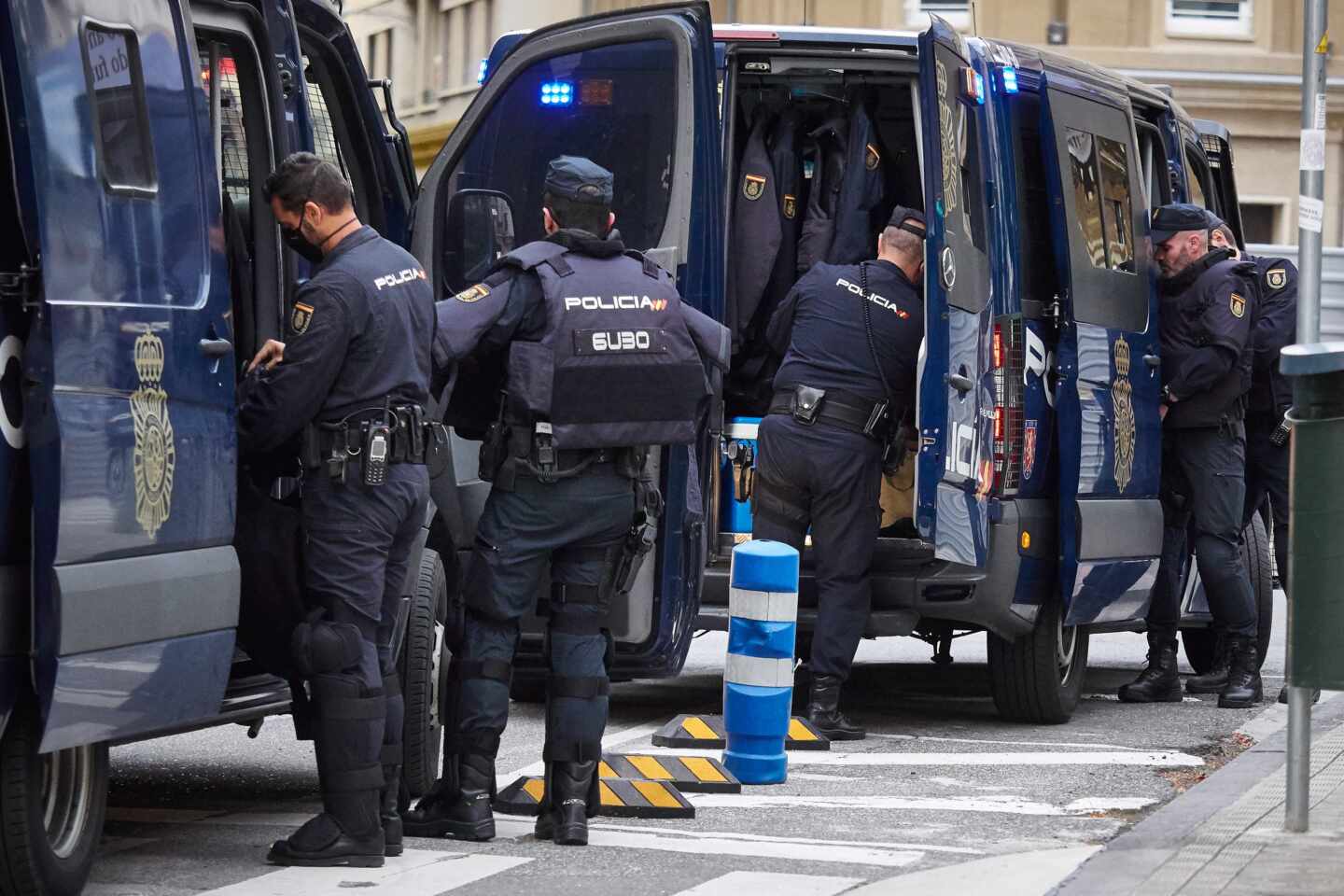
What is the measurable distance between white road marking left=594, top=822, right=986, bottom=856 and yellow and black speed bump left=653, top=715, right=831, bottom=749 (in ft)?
4.89

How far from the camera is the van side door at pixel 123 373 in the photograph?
209 inches

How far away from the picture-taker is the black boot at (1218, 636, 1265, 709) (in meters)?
10.7

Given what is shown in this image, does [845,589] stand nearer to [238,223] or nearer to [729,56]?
[729,56]

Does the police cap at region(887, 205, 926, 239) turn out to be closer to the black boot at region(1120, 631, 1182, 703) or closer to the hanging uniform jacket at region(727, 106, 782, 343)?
the hanging uniform jacket at region(727, 106, 782, 343)

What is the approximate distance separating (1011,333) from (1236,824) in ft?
9.63

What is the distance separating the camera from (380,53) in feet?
149

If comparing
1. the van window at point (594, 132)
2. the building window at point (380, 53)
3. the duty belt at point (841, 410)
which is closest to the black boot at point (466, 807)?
the van window at point (594, 132)

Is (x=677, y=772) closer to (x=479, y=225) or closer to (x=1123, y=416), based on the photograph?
(x=479, y=225)

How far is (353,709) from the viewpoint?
632cm

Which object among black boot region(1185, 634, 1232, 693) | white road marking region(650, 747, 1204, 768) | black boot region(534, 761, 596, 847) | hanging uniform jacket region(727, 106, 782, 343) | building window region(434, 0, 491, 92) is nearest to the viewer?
black boot region(534, 761, 596, 847)

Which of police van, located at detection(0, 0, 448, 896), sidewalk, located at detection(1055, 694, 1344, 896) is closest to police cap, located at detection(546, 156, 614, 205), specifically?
police van, located at detection(0, 0, 448, 896)

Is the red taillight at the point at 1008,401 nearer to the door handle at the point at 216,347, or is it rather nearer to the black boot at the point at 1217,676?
the black boot at the point at 1217,676

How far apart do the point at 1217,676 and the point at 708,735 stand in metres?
3.13

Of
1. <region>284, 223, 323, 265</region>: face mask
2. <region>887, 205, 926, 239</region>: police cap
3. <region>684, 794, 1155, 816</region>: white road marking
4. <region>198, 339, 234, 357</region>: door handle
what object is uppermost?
<region>284, 223, 323, 265</region>: face mask
